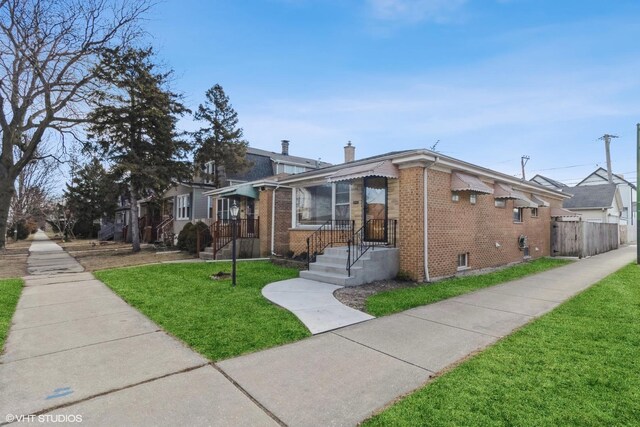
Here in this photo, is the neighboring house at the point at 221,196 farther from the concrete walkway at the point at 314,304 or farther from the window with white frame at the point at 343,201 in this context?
the concrete walkway at the point at 314,304

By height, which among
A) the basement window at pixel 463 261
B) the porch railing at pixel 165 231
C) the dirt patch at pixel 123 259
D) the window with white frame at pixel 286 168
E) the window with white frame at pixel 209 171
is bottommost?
the dirt patch at pixel 123 259

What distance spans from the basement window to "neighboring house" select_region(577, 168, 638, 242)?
2877 centimetres

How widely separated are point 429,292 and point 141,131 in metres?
16.9

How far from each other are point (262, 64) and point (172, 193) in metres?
13.9

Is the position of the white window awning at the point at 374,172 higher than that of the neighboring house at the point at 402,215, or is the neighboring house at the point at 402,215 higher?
the white window awning at the point at 374,172

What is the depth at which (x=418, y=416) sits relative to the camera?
266 cm

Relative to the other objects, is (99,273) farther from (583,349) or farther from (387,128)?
(387,128)

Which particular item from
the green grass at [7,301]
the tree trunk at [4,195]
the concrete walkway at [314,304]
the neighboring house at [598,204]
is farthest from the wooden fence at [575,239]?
the tree trunk at [4,195]

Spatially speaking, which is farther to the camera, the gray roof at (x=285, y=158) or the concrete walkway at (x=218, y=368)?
the gray roof at (x=285, y=158)

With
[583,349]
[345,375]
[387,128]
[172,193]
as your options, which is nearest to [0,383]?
[345,375]

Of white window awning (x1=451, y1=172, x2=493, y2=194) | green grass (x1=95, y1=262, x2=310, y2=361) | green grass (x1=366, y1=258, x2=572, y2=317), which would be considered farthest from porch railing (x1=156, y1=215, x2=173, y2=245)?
white window awning (x1=451, y1=172, x2=493, y2=194)

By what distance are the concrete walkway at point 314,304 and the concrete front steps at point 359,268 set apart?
0.29 m

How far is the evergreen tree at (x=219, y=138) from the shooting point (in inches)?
872

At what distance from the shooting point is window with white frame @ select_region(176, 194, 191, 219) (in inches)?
804
